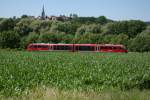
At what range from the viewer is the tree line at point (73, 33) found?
86188 millimetres

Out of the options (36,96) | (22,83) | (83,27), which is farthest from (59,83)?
(83,27)

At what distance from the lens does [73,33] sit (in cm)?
11250

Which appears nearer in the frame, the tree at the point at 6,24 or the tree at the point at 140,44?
the tree at the point at 140,44

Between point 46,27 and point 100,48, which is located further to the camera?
point 46,27

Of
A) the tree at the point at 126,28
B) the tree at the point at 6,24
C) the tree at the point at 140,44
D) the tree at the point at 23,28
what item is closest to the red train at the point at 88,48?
the tree at the point at 140,44

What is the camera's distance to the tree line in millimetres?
86188

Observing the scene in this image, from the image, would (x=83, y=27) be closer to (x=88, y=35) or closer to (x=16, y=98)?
(x=88, y=35)

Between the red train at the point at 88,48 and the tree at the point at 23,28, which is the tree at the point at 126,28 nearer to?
the tree at the point at 23,28

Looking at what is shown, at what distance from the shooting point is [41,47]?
6762cm

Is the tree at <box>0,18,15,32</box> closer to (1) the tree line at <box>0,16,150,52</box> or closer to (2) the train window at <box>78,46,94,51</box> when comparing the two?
(1) the tree line at <box>0,16,150,52</box>

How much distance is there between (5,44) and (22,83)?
2800 inches

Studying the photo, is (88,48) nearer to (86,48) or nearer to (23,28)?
(86,48)

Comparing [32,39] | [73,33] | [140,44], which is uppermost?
[73,33]

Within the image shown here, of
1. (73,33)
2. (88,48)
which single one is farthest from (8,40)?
(73,33)
